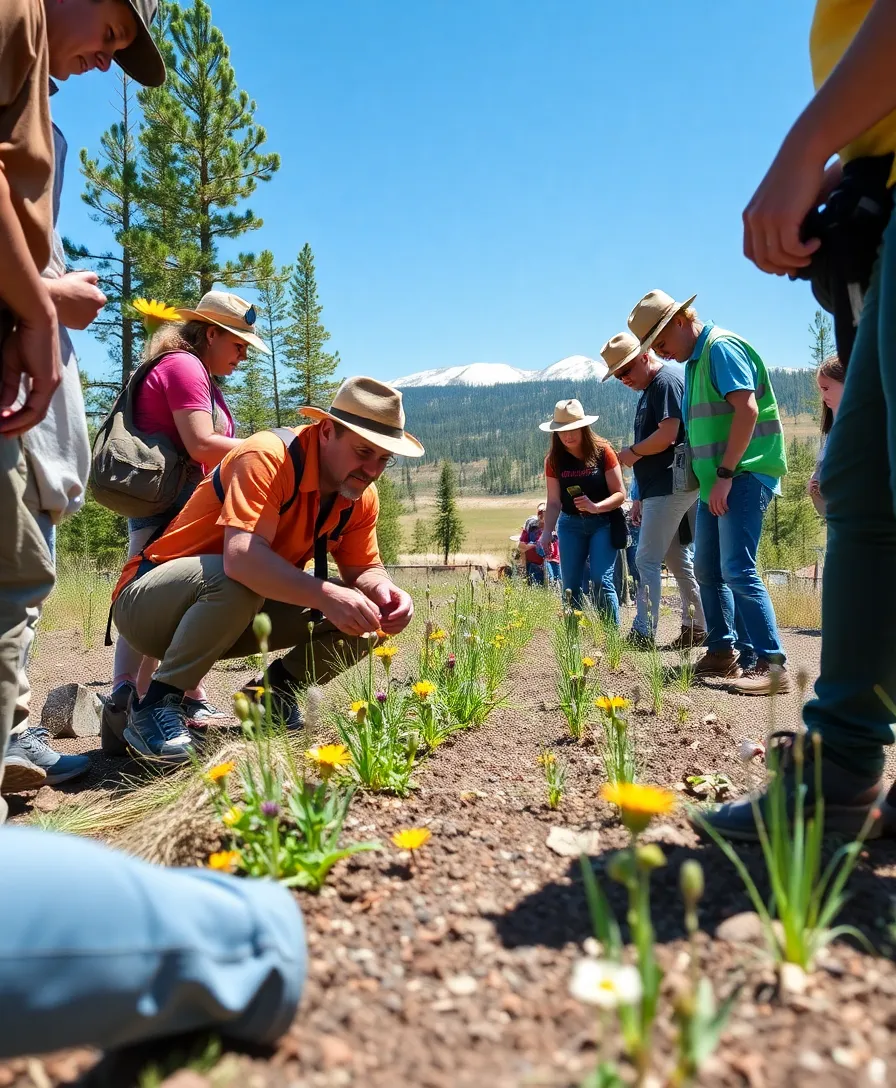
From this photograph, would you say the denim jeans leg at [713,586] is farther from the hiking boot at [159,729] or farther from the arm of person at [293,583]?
the hiking boot at [159,729]

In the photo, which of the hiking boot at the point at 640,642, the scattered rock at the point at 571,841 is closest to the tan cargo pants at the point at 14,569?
the scattered rock at the point at 571,841

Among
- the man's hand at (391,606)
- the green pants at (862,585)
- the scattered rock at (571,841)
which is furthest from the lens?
the man's hand at (391,606)

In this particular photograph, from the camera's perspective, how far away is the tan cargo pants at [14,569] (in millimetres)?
1517

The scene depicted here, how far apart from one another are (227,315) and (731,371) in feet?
7.92

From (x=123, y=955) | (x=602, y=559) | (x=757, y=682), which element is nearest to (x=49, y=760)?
(x=123, y=955)

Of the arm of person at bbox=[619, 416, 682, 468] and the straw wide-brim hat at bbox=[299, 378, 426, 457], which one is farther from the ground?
the arm of person at bbox=[619, 416, 682, 468]

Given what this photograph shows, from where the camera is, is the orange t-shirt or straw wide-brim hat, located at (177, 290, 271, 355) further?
straw wide-brim hat, located at (177, 290, 271, 355)

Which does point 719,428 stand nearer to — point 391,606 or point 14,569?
point 391,606

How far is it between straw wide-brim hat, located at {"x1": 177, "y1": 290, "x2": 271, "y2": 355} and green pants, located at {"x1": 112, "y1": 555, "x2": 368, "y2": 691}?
46.0 inches

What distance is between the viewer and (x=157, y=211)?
2022cm

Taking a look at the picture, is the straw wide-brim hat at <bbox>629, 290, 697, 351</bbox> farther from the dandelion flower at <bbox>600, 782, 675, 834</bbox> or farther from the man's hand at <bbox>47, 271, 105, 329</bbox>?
the dandelion flower at <bbox>600, 782, 675, 834</bbox>

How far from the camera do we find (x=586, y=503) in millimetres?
5145

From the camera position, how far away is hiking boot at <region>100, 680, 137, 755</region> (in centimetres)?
304

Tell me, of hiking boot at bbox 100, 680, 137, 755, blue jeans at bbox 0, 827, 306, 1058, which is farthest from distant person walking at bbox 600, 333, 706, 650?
blue jeans at bbox 0, 827, 306, 1058
